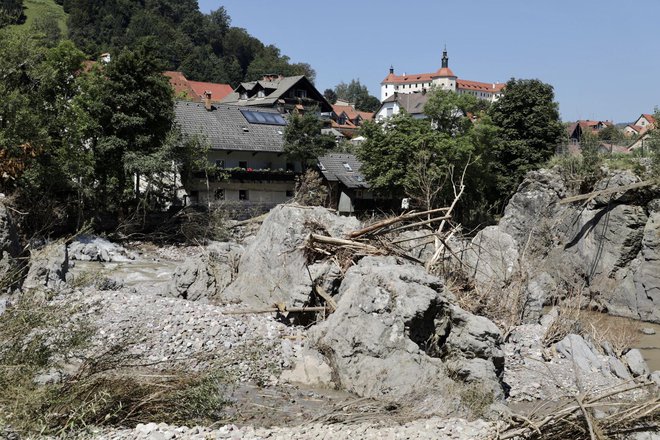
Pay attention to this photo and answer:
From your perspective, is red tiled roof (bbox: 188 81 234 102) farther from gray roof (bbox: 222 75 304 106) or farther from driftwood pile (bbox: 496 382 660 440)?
driftwood pile (bbox: 496 382 660 440)

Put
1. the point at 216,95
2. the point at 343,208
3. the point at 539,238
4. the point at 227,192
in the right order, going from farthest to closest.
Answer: the point at 216,95 < the point at 343,208 < the point at 227,192 < the point at 539,238

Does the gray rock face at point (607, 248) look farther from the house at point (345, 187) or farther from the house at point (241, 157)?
the house at point (241, 157)

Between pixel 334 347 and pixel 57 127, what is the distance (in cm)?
2323

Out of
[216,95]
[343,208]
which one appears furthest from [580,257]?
[216,95]

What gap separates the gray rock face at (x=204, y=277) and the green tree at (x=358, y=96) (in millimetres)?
123971

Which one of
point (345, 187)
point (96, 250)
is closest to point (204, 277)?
point (96, 250)

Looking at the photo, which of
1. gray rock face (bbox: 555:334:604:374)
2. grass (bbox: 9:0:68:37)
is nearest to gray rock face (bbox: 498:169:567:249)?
gray rock face (bbox: 555:334:604:374)

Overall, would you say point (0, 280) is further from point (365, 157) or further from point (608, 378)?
point (365, 157)

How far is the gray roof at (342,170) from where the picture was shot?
4419cm

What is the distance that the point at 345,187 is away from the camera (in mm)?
44406

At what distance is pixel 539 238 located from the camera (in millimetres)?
31297

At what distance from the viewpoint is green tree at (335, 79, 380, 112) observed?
472 feet

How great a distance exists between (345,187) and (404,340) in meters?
32.1

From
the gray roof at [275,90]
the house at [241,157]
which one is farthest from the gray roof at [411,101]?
the house at [241,157]
